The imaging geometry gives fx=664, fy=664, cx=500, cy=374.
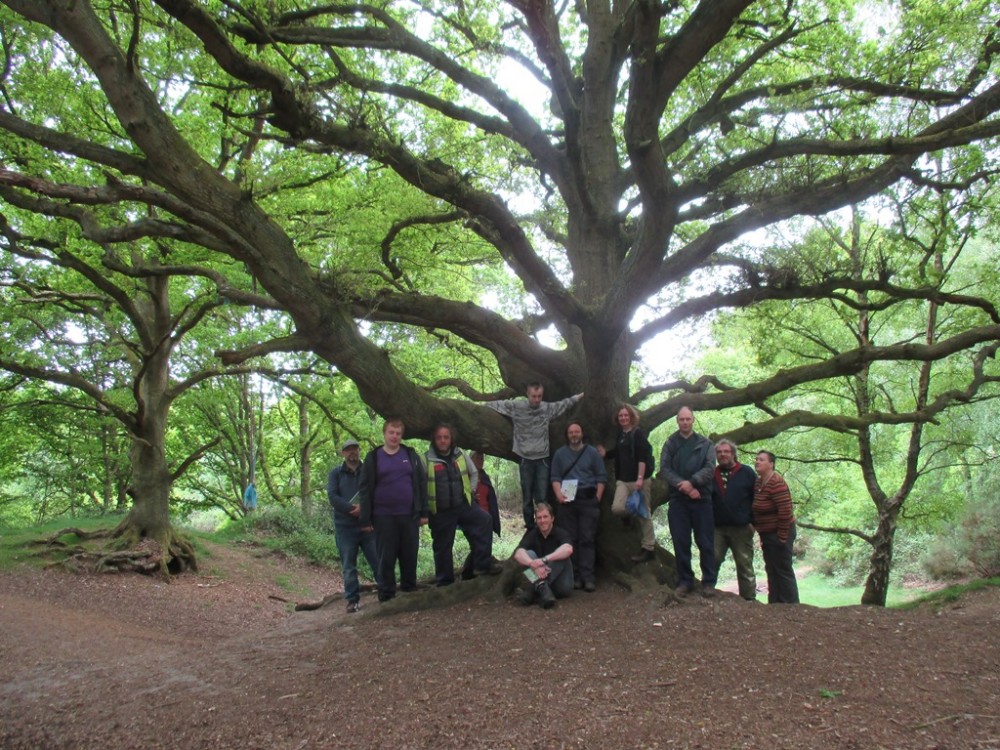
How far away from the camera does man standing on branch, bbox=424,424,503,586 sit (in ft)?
25.2

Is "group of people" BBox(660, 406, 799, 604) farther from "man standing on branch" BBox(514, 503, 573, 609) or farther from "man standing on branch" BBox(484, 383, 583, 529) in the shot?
"man standing on branch" BBox(484, 383, 583, 529)

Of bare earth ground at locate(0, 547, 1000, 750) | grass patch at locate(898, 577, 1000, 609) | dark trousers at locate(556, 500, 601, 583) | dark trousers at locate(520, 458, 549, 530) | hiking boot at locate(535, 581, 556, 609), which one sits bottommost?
grass patch at locate(898, 577, 1000, 609)

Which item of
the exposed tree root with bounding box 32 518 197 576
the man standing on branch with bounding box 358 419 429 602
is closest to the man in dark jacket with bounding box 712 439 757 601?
the man standing on branch with bounding box 358 419 429 602

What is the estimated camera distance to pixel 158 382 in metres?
13.2

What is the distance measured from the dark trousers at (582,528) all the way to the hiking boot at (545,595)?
564 mm

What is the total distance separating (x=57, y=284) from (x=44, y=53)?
460 cm

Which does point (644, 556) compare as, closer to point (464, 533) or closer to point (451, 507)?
point (464, 533)

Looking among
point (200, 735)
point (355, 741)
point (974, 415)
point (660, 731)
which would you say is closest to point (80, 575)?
point (200, 735)

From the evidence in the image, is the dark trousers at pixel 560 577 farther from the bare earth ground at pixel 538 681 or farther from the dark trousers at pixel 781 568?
the dark trousers at pixel 781 568

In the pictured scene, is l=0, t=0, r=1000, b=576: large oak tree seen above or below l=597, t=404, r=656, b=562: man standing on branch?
above

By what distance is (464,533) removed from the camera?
26.4ft

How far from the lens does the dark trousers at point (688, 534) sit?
709 centimetres

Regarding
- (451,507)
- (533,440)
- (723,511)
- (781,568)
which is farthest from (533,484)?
(781,568)

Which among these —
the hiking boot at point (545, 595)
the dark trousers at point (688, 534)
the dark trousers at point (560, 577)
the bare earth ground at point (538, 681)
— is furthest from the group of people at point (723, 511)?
the hiking boot at point (545, 595)
